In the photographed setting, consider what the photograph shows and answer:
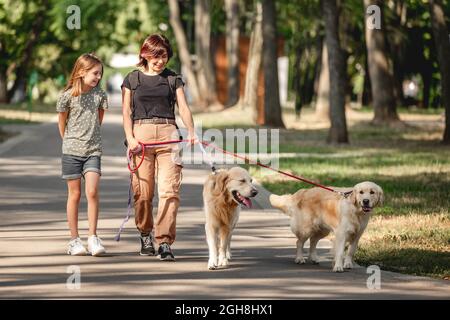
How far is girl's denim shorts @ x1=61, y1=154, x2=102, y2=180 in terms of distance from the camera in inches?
484

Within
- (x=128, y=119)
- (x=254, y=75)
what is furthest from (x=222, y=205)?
(x=254, y=75)

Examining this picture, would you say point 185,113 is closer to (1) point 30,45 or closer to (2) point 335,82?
(2) point 335,82

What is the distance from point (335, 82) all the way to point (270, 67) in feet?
24.9

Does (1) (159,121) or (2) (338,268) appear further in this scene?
(1) (159,121)

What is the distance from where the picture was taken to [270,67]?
125ft

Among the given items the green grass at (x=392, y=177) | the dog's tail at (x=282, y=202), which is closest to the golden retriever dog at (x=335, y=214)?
the dog's tail at (x=282, y=202)

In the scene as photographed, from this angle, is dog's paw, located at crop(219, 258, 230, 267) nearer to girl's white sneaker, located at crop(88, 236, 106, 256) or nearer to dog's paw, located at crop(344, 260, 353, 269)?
dog's paw, located at crop(344, 260, 353, 269)

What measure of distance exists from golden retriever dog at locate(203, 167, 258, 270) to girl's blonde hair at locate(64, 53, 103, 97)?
5.71ft

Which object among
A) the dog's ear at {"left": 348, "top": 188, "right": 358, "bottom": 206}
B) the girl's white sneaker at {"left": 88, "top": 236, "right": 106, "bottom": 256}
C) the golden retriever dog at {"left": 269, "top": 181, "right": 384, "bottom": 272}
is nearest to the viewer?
the golden retriever dog at {"left": 269, "top": 181, "right": 384, "bottom": 272}

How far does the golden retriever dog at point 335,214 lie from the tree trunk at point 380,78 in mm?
29214

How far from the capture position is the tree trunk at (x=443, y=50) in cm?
2969

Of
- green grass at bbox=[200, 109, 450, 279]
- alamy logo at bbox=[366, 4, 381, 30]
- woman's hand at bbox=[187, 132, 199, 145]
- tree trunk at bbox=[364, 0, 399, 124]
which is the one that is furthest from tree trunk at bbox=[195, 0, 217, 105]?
woman's hand at bbox=[187, 132, 199, 145]

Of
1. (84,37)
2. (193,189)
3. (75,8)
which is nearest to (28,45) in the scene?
(84,37)

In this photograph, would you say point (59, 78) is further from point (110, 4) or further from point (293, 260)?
point (293, 260)
